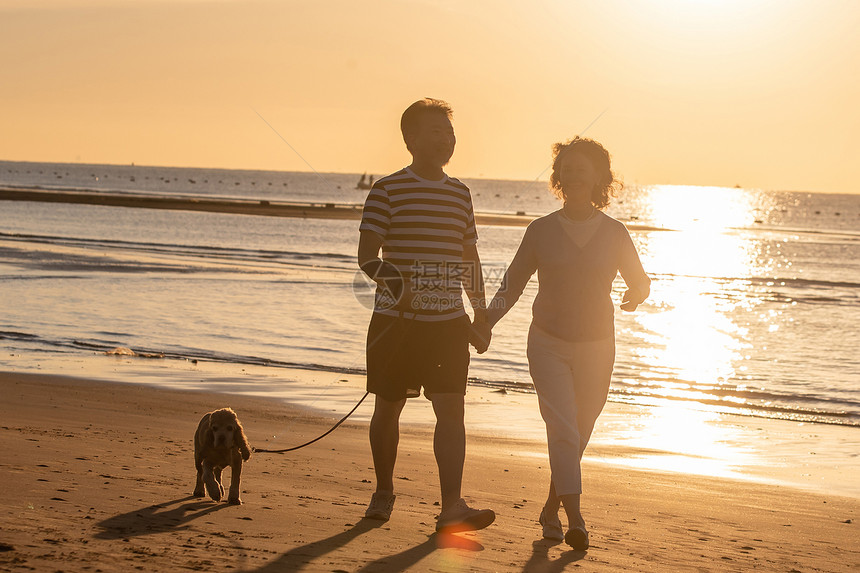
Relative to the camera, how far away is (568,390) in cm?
468

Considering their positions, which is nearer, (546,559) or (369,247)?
(546,559)

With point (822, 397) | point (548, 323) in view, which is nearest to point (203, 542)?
point (548, 323)

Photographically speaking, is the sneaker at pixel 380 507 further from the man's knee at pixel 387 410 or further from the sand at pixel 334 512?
the man's knee at pixel 387 410

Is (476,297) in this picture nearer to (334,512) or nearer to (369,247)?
(369,247)

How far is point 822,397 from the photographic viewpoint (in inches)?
471

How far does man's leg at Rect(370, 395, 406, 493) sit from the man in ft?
0.24

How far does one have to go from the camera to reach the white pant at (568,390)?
4.61 metres

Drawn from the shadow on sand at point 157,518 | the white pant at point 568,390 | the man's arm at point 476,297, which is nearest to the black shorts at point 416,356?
the man's arm at point 476,297

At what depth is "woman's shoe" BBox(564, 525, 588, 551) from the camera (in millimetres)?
4496

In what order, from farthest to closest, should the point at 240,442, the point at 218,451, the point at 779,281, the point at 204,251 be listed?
1. the point at 204,251
2. the point at 779,281
3. the point at 240,442
4. the point at 218,451

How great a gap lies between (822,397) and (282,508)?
9.04 meters

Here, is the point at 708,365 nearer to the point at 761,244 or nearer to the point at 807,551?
the point at 807,551

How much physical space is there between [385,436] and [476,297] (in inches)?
34.0

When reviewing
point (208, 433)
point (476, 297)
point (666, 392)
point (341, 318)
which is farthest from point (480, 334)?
point (341, 318)
